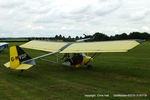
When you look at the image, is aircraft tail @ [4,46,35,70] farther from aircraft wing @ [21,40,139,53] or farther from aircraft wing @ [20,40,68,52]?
aircraft wing @ [20,40,68,52]

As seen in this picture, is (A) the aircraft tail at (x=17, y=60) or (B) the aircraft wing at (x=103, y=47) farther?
(A) the aircraft tail at (x=17, y=60)

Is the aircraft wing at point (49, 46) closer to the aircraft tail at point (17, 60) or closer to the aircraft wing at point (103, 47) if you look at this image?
the aircraft wing at point (103, 47)

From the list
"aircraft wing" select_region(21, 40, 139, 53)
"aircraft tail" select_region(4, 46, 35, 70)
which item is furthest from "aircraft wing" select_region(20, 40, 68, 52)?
"aircraft tail" select_region(4, 46, 35, 70)

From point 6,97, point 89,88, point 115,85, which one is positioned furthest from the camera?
point 115,85

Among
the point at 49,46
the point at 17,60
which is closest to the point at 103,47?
the point at 17,60

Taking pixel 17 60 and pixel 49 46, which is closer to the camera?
pixel 17 60

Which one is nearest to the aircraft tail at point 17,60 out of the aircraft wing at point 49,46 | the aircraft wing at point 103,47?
the aircraft wing at point 103,47

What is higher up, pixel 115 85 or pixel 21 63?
pixel 21 63

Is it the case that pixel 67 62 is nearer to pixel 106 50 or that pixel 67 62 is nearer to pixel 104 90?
pixel 106 50

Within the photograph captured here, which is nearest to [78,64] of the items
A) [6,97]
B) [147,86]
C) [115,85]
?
[115,85]

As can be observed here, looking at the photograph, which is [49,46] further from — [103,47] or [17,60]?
[103,47]

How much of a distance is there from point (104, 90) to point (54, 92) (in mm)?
1974

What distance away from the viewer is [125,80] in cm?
855

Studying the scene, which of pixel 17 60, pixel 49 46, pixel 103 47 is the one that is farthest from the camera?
pixel 49 46
